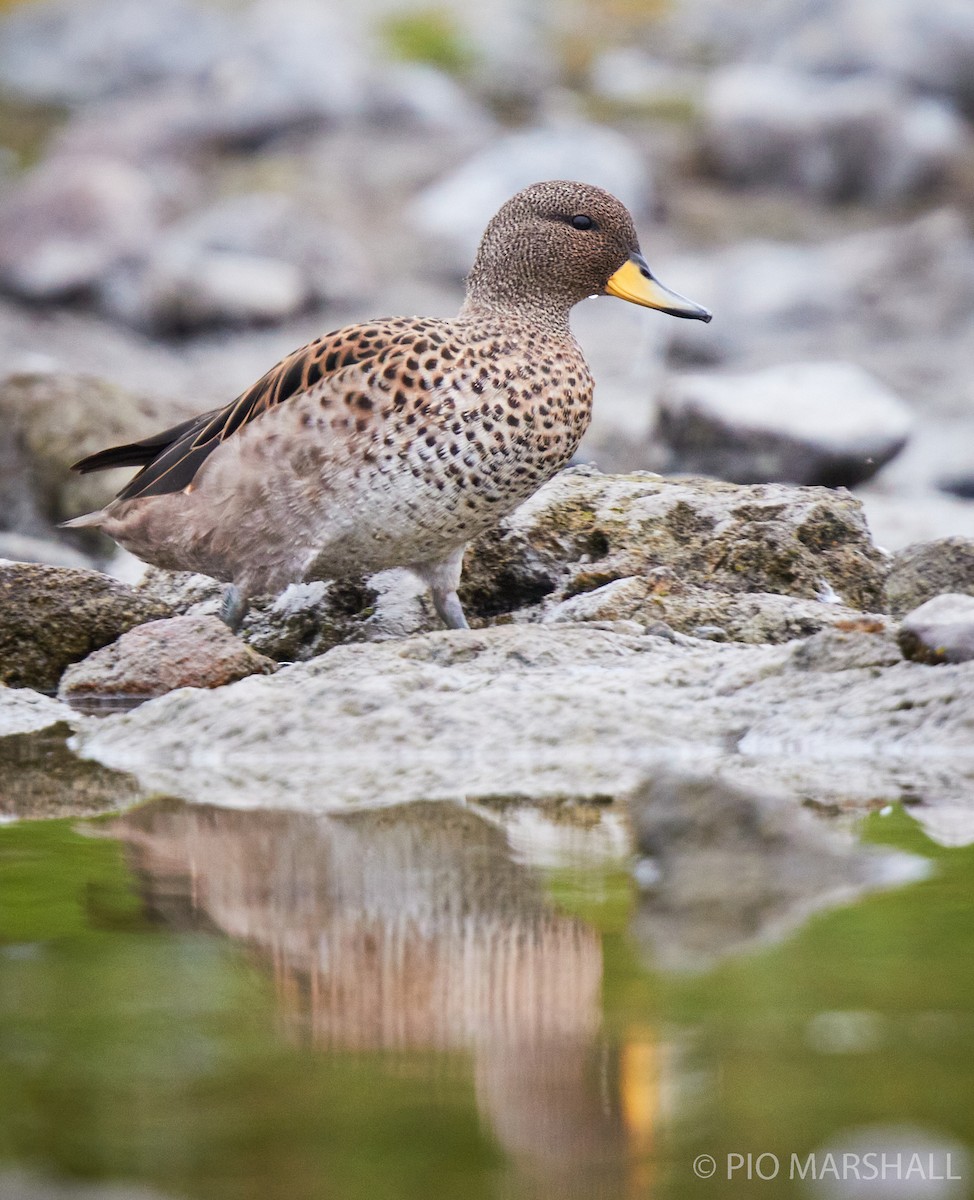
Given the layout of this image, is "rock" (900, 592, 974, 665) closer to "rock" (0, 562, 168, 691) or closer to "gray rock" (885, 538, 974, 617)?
"gray rock" (885, 538, 974, 617)

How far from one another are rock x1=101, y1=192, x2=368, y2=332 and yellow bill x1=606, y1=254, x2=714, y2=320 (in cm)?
842

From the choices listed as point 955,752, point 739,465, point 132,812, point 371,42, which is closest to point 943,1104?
point 955,752

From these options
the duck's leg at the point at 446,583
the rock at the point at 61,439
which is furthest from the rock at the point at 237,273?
the duck's leg at the point at 446,583

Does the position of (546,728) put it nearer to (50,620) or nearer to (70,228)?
(50,620)

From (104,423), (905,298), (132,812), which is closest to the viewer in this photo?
(132,812)

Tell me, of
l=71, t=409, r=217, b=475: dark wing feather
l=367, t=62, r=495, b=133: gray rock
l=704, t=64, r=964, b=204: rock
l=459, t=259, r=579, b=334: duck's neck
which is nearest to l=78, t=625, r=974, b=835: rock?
l=459, t=259, r=579, b=334: duck's neck

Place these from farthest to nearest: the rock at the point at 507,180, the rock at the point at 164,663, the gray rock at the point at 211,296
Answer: the rock at the point at 507,180 < the gray rock at the point at 211,296 < the rock at the point at 164,663

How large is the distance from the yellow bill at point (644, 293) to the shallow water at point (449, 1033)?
2.49 meters

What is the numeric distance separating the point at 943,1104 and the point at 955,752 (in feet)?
5.98

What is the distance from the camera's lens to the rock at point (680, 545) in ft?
17.9

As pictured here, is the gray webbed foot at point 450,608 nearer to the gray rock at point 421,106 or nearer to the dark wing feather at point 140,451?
the dark wing feather at point 140,451

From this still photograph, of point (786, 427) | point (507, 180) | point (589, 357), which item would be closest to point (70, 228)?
point (507, 180)

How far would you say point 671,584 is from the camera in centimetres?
520

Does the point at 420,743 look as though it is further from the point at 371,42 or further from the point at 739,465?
the point at 371,42
